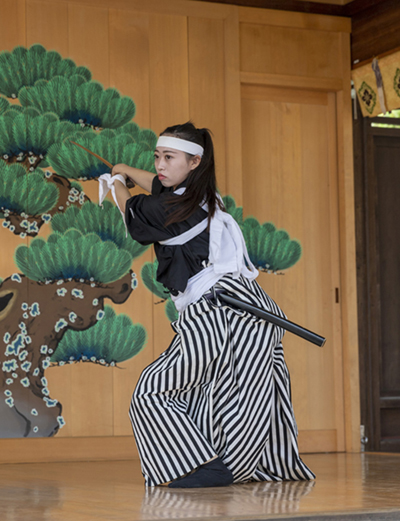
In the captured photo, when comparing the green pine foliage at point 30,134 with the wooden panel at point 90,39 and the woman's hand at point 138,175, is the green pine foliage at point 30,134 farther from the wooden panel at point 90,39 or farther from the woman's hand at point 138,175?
the woman's hand at point 138,175

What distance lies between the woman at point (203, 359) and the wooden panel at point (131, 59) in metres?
1.46

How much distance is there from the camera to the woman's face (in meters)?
2.85

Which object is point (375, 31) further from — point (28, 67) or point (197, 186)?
point (197, 186)

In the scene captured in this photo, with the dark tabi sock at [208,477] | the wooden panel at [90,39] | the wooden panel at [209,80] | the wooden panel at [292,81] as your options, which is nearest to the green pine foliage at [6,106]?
the wooden panel at [90,39]

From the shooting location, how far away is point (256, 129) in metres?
4.62

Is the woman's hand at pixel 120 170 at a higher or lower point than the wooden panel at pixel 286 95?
lower

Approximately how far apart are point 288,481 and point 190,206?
41.1 inches

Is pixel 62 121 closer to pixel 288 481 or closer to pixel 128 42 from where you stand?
pixel 128 42

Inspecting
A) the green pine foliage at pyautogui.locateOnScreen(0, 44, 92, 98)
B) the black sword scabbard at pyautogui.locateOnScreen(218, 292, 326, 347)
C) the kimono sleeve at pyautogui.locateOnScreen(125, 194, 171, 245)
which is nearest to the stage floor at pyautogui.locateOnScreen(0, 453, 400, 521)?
the black sword scabbard at pyautogui.locateOnScreen(218, 292, 326, 347)

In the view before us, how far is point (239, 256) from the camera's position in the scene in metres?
2.87

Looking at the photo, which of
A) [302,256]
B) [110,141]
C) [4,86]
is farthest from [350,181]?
[4,86]

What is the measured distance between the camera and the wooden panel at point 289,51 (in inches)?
180

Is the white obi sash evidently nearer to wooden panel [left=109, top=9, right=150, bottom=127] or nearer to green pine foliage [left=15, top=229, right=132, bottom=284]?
green pine foliage [left=15, top=229, right=132, bottom=284]

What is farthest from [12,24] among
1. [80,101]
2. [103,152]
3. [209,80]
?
[209,80]
